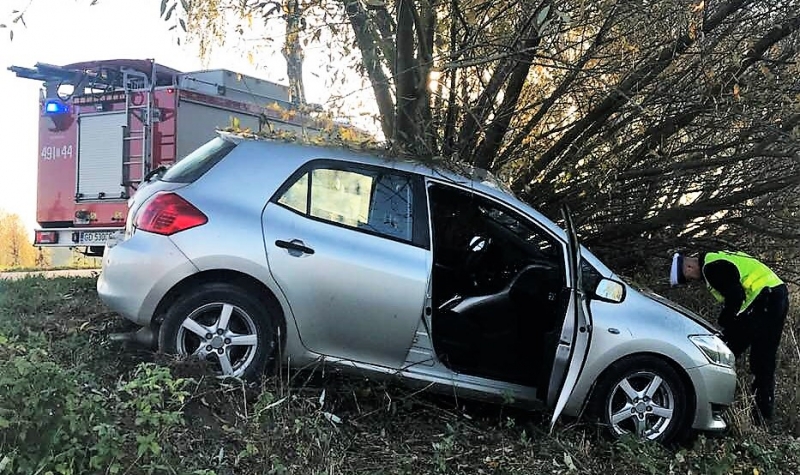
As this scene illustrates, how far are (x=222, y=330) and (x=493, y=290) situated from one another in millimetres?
1946

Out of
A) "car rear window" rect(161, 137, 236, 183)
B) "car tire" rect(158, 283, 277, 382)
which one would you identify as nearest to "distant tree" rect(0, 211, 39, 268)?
"car rear window" rect(161, 137, 236, 183)

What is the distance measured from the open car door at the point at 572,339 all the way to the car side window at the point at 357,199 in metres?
1.03

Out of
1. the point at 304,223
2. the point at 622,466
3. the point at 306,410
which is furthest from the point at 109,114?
the point at 622,466

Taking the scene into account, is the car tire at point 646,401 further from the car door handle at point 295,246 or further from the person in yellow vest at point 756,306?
the car door handle at point 295,246

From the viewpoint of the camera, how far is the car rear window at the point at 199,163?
448 centimetres

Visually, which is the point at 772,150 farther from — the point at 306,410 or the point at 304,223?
the point at 306,410

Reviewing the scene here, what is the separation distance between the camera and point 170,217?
429 cm

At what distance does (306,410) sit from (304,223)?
113 cm

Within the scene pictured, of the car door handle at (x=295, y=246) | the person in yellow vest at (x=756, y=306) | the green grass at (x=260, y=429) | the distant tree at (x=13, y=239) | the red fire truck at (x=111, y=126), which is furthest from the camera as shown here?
the distant tree at (x=13, y=239)

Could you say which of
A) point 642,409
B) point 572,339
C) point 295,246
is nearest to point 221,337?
point 295,246

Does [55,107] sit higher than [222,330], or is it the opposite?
[55,107]

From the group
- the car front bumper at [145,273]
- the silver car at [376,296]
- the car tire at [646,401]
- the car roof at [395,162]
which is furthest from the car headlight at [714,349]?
the car front bumper at [145,273]

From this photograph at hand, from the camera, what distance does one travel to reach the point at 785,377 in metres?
6.20

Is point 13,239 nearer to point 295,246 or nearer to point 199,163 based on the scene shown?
point 199,163
